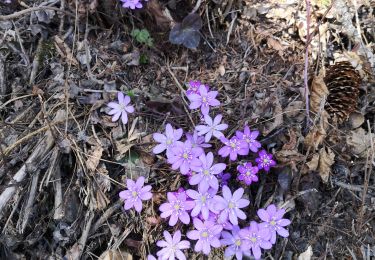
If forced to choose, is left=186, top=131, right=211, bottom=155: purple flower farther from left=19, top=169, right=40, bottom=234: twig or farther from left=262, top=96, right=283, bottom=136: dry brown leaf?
left=19, top=169, right=40, bottom=234: twig

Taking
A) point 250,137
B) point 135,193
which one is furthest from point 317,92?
point 135,193

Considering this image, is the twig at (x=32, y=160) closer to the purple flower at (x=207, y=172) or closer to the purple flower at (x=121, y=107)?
the purple flower at (x=121, y=107)

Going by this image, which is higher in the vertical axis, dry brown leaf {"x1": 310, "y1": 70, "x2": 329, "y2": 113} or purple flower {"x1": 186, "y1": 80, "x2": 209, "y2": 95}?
purple flower {"x1": 186, "y1": 80, "x2": 209, "y2": 95}

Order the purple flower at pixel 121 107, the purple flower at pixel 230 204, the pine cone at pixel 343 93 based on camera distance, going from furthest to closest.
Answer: the pine cone at pixel 343 93 → the purple flower at pixel 121 107 → the purple flower at pixel 230 204

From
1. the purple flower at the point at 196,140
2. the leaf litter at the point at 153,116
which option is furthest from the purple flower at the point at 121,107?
the purple flower at the point at 196,140

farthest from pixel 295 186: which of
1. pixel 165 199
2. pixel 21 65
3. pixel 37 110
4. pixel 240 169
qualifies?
pixel 21 65

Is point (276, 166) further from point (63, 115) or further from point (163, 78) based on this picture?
point (63, 115)

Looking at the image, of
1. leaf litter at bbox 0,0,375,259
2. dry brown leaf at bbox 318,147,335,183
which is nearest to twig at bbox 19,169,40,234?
leaf litter at bbox 0,0,375,259
